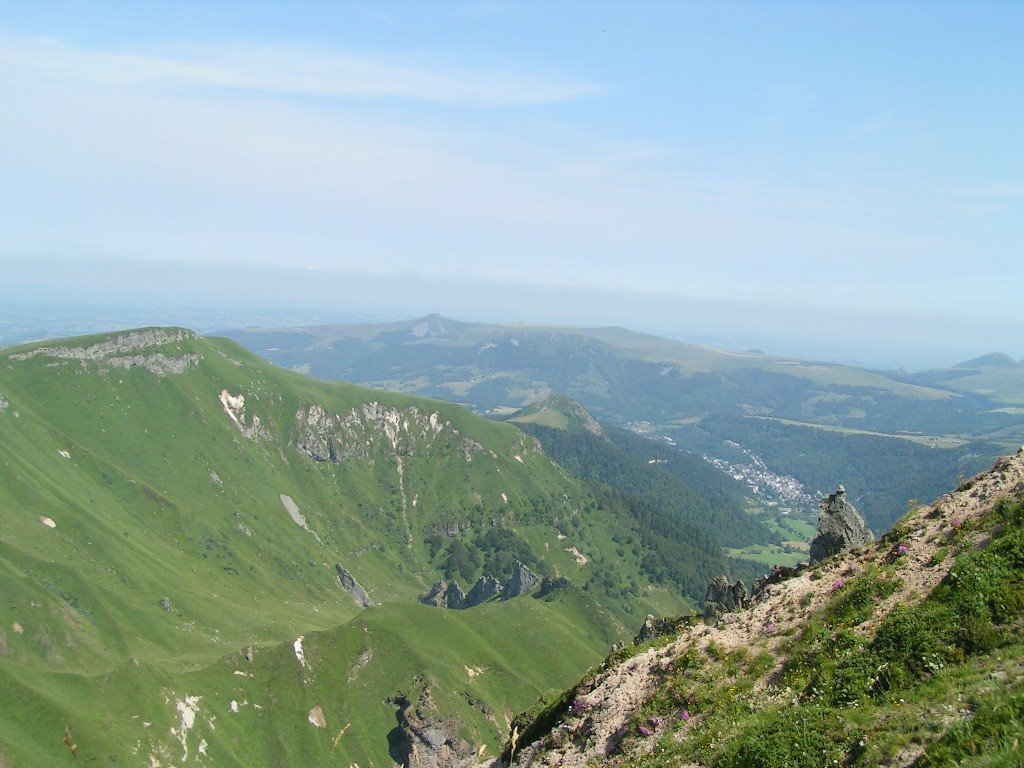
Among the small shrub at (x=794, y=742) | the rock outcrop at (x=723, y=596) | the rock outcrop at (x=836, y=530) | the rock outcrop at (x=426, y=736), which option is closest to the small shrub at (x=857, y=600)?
the small shrub at (x=794, y=742)

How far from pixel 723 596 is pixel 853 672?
35222 mm

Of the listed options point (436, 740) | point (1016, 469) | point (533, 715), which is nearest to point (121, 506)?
point (436, 740)

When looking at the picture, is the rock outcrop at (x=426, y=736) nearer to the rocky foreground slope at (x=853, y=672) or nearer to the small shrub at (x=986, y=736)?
the rocky foreground slope at (x=853, y=672)

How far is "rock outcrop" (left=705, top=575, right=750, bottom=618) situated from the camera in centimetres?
4723

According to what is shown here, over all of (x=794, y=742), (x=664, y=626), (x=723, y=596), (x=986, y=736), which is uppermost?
(x=986, y=736)

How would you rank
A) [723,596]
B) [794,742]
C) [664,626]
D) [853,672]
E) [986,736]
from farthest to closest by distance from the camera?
[723,596] → [664,626] → [853,672] → [794,742] → [986,736]

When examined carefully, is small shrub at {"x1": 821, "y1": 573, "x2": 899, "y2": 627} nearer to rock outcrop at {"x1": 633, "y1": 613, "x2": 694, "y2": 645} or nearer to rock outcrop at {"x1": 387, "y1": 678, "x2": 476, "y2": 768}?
rock outcrop at {"x1": 633, "y1": 613, "x2": 694, "y2": 645}

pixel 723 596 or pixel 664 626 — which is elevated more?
pixel 664 626

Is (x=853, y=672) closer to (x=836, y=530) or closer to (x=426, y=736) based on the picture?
(x=836, y=530)

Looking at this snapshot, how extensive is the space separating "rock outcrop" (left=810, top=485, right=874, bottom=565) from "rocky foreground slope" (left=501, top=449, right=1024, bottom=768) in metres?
16.4

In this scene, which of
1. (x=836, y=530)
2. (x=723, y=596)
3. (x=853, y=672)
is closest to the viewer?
(x=853, y=672)

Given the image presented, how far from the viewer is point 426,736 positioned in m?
121

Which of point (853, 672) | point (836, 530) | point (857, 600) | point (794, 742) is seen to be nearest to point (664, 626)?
point (836, 530)

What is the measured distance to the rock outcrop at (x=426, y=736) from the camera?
118 metres
